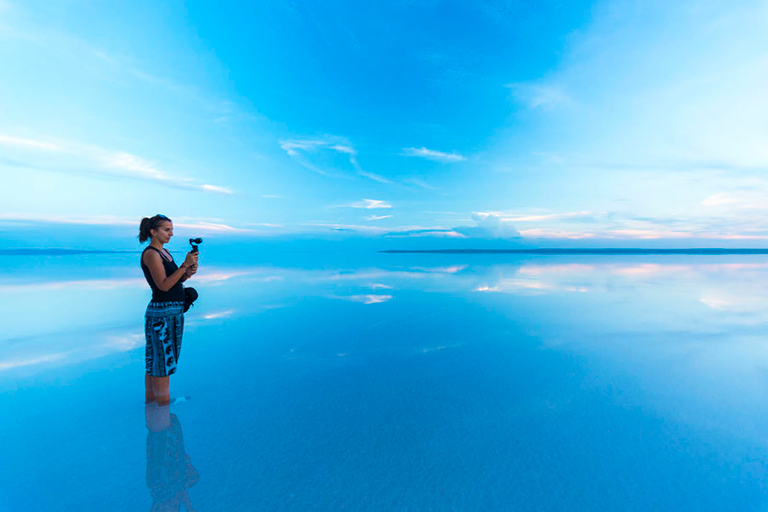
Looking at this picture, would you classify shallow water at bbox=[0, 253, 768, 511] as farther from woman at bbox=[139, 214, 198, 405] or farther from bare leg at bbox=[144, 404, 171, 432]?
woman at bbox=[139, 214, 198, 405]

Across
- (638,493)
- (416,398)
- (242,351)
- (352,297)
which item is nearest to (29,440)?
(242,351)

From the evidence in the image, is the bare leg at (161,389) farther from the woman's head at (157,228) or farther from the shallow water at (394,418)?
the woman's head at (157,228)

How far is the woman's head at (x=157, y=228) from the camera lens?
2939mm

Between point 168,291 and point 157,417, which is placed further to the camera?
point 157,417

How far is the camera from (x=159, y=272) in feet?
9.39

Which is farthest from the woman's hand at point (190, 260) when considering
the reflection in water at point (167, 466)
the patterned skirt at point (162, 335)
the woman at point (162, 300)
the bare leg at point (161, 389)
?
the reflection in water at point (167, 466)

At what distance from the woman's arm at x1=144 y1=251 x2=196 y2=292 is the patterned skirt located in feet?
0.91

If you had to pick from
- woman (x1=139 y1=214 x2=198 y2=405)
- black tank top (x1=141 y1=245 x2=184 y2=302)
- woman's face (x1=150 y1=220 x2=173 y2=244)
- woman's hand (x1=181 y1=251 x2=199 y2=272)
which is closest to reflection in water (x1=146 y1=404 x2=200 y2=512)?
woman (x1=139 y1=214 x2=198 y2=405)

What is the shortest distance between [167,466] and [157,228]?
1882 millimetres

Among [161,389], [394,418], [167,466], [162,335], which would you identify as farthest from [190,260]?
[394,418]

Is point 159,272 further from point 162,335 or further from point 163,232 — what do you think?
point 162,335

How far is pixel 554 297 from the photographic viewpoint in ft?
32.9

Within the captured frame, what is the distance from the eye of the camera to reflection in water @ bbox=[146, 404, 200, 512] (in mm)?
2207

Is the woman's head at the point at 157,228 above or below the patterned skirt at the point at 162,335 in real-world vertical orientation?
above
